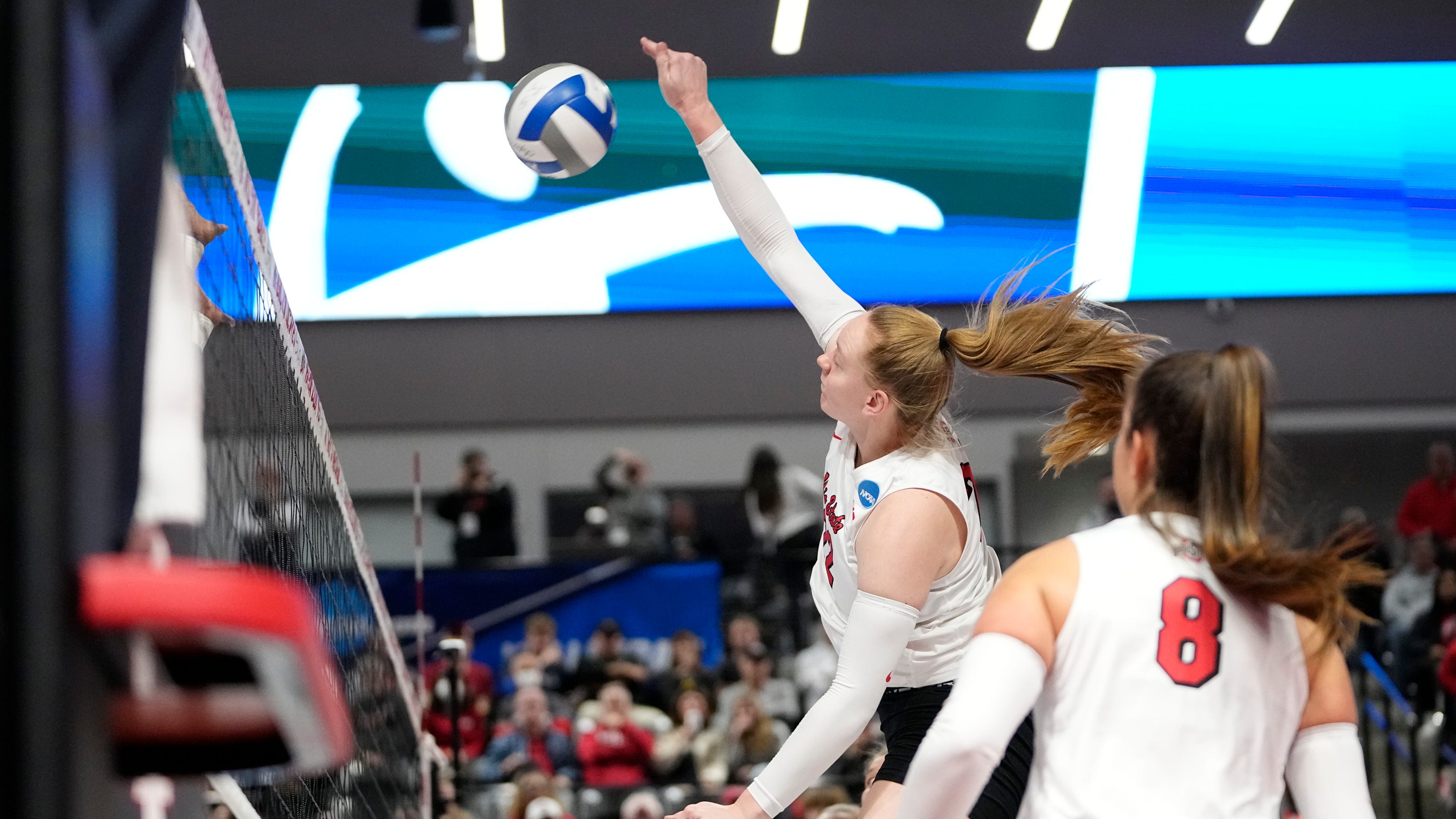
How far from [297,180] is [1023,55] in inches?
239

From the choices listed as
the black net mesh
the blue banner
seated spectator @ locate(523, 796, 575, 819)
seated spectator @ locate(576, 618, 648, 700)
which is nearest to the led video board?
the blue banner

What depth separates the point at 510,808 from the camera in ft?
28.8

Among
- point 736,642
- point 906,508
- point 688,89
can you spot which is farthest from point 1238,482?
point 736,642

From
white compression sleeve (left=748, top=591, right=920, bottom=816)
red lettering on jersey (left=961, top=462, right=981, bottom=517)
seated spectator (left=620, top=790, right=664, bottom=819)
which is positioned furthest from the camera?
seated spectator (left=620, top=790, right=664, bottom=819)

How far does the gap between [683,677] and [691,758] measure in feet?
3.06

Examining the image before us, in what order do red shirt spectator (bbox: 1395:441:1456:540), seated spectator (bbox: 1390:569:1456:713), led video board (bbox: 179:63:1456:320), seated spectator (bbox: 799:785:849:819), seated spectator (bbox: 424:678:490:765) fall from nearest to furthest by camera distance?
seated spectator (bbox: 799:785:849:819), seated spectator (bbox: 424:678:490:765), seated spectator (bbox: 1390:569:1456:713), red shirt spectator (bbox: 1395:441:1456:540), led video board (bbox: 179:63:1456:320)

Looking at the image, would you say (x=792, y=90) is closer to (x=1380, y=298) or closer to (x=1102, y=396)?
(x=1380, y=298)

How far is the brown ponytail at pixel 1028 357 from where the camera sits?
10.1ft

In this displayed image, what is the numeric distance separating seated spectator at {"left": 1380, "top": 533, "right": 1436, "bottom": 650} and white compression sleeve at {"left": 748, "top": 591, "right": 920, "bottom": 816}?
9093mm

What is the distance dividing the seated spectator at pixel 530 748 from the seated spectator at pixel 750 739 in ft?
3.34

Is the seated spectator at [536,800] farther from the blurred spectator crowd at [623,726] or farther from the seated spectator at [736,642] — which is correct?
the seated spectator at [736,642]

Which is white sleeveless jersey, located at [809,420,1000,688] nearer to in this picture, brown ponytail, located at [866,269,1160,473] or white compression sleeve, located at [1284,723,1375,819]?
brown ponytail, located at [866,269,1160,473]

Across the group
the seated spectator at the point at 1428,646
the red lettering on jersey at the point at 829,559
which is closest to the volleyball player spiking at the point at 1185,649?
the red lettering on jersey at the point at 829,559

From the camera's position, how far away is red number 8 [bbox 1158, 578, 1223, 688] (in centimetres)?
201
